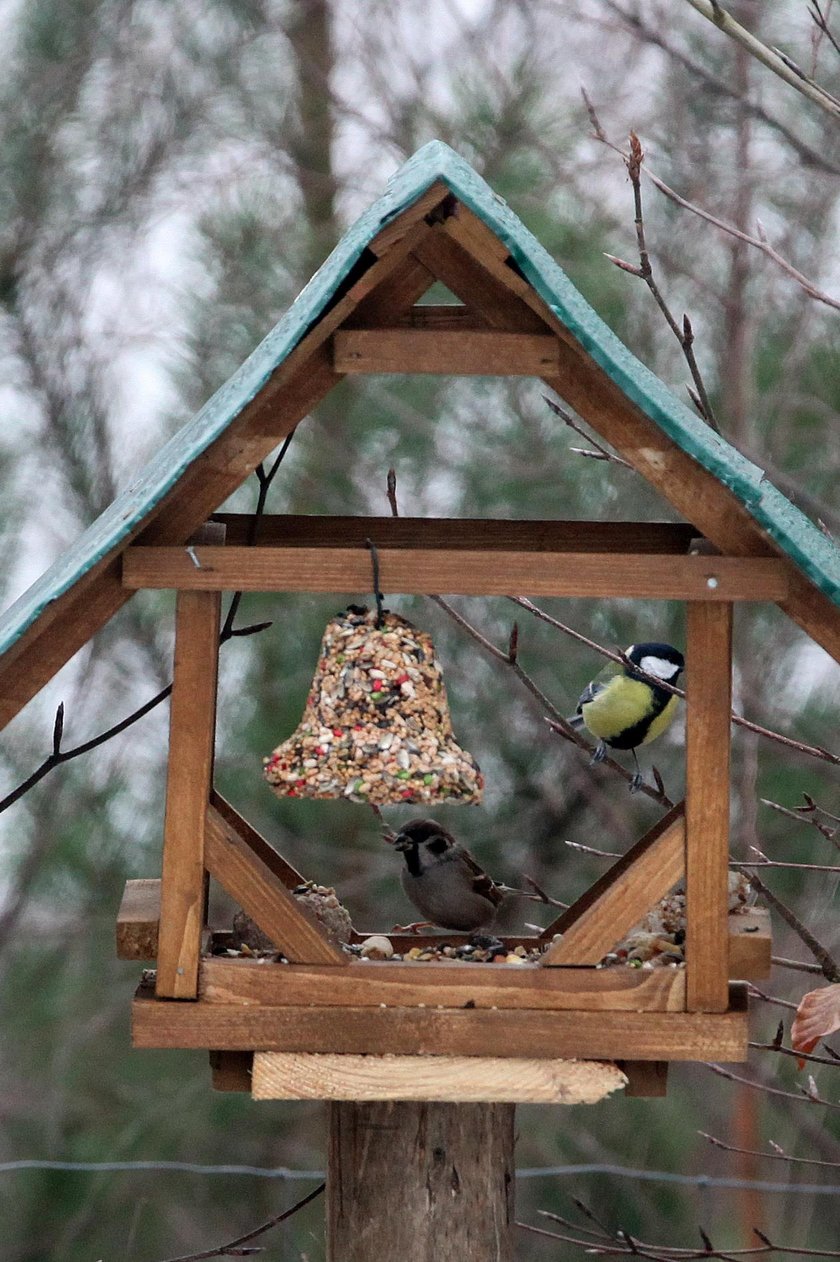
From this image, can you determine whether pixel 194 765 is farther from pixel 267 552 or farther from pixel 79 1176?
pixel 79 1176

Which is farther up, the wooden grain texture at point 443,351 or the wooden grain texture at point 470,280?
the wooden grain texture at point 470,280

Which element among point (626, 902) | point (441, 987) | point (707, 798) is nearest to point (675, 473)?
point (707, 798)

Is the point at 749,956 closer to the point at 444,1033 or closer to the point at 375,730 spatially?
the point at 444,1033

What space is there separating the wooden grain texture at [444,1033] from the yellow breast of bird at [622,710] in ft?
3.01

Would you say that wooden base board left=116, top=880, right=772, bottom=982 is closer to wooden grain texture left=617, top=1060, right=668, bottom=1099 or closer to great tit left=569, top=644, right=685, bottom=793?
wooden grain texture left=617, top=1060, right=668, bottom=1099

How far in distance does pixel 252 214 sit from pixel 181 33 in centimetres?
60

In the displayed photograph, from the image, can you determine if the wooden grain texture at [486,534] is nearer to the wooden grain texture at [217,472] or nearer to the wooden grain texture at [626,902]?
the wooden grain texture at [217,472]

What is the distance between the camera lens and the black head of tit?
95.3 inches

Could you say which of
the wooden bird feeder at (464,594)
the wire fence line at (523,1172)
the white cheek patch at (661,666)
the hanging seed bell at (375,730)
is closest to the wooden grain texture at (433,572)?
the wooden bird feeder at (464,594)

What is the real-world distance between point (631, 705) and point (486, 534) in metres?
0.79

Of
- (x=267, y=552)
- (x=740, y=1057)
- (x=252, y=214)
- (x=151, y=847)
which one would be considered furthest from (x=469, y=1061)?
(x=252, y=214)

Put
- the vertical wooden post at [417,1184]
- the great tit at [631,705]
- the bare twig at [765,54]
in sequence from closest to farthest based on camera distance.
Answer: the bare twig at [765,54]
the vertical wooden post at [417,1184]
the great tit at [631,705]

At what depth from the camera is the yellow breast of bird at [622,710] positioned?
2781 millimetres

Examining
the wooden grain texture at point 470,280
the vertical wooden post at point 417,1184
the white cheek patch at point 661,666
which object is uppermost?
the white cheek patch at point 661,666
